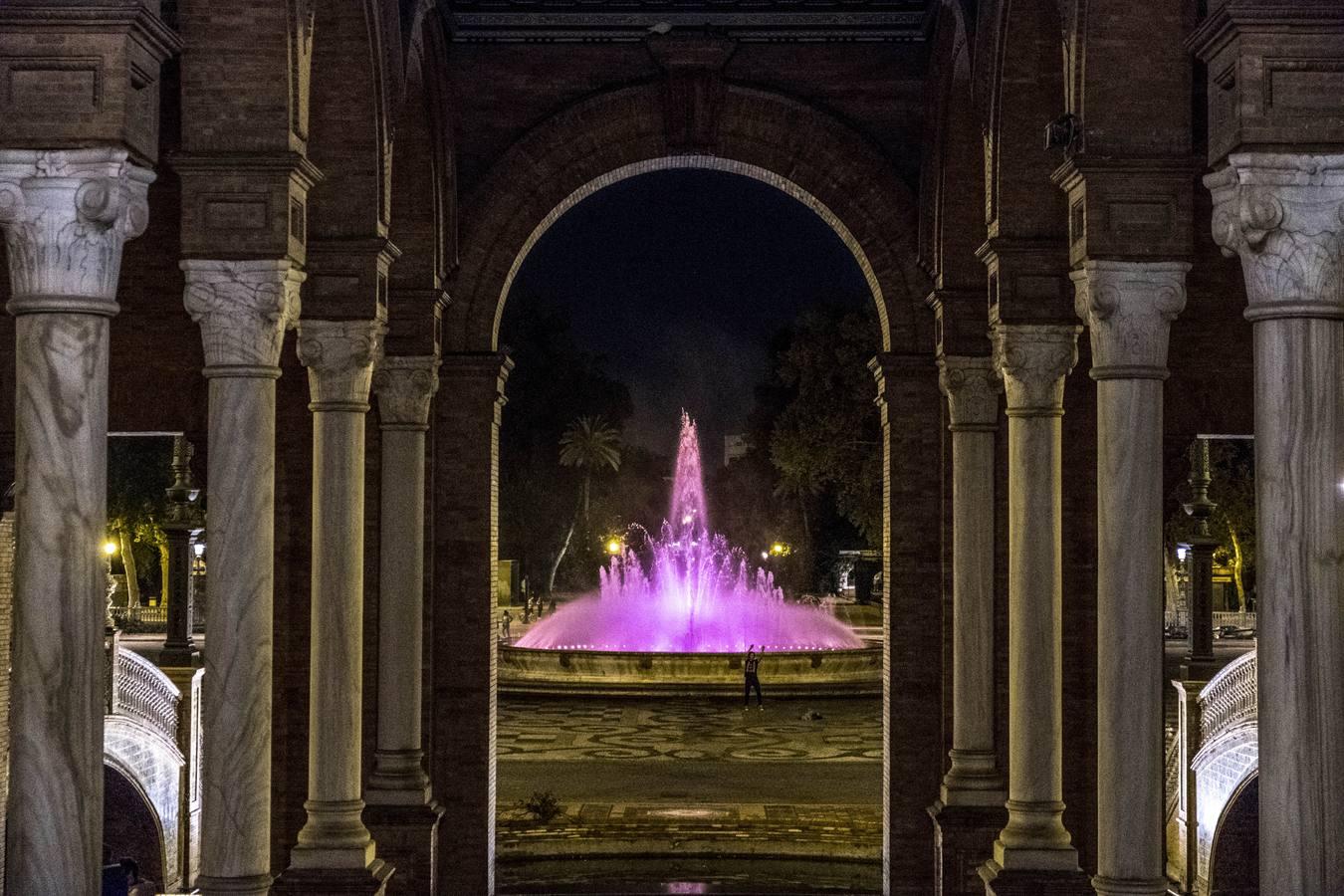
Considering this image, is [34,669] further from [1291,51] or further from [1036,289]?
[1036,289]

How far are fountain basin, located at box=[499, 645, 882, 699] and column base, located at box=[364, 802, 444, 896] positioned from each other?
1723 cm

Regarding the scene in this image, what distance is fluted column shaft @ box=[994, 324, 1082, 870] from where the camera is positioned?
1119cm

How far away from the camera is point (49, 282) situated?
22.3 feet

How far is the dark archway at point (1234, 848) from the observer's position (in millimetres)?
18734

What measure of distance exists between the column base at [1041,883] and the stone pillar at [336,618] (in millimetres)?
4207

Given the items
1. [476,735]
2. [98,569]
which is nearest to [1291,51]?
[98,569]

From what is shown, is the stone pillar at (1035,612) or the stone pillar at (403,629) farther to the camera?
the stone pillar at (403,629)

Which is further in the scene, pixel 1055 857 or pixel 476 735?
pixel 476 735

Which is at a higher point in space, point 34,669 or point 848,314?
point 848,314

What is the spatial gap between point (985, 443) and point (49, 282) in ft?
27.6

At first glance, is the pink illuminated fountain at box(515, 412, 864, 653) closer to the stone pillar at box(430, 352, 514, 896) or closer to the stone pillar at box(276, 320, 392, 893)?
the stone pillar at box(430, 352, 514, 896)

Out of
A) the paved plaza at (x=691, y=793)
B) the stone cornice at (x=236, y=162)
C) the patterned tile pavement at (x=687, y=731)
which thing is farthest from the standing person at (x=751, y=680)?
the stone cornice at (x=236, y=162)

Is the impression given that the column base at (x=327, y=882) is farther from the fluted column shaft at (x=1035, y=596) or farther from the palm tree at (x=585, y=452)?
the palm tree at (x=585, y=452)

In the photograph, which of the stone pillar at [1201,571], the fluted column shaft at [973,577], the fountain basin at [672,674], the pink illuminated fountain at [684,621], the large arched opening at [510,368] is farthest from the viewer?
the pink illuminated fountain at [684,621]
